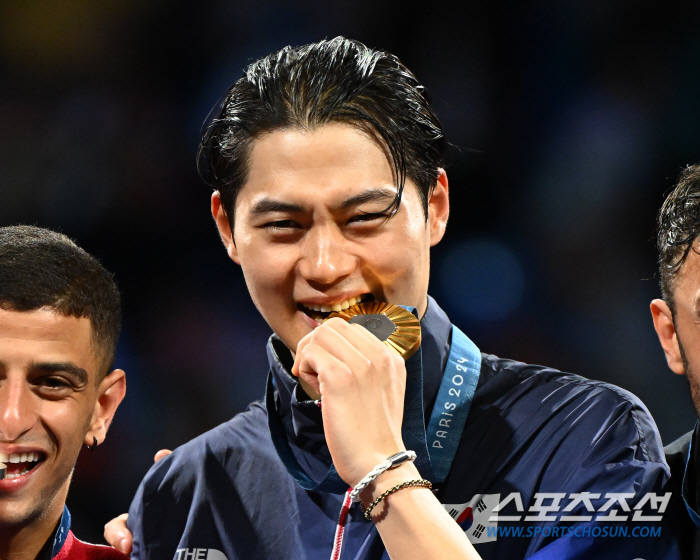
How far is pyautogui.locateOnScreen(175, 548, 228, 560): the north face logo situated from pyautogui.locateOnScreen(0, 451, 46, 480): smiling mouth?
410 mm

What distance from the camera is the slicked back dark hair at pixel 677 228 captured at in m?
1.89

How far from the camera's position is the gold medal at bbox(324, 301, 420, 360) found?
5.41ft

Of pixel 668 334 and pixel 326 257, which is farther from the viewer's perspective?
pixel 668 334

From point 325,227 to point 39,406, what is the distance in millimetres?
822

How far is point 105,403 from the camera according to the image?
2209mm

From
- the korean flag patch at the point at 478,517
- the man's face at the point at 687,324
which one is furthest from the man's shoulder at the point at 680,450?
the korean flag patch at the point at 478,517

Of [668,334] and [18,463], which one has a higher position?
[668,334]

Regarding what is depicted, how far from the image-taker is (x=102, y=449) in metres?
3.68

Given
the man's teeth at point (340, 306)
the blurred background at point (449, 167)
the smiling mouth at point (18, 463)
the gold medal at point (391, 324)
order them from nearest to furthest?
the gold medal at point (391, 324) → the man's teeth at point (340, 306) → the smiling mouth at point (18, 463) → the blurred background at point (449, 167)

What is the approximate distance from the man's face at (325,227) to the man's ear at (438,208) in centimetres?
15

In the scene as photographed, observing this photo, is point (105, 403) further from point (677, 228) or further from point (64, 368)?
point (677, 228)

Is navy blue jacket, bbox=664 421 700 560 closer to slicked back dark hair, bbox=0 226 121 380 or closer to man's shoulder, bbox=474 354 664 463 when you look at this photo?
man's shoulder, bbox=474 354 664 463

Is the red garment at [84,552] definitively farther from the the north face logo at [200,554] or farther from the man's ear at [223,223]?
the man's ear at [223,223]

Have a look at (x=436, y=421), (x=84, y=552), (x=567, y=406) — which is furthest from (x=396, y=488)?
(x=84, y=552)
